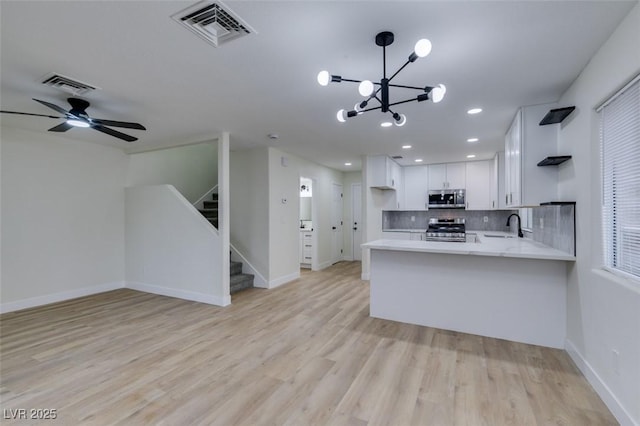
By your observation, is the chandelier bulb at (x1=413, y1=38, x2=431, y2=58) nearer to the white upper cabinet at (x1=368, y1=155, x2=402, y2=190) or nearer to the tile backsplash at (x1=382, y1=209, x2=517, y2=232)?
the white upper cabinet at (x1=368, y1=155, x2=402, y2=190)

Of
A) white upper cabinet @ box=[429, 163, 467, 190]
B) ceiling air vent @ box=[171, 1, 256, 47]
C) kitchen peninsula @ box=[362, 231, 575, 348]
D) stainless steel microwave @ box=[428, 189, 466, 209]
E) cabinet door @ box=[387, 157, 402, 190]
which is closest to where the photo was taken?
ceiling air vent @ box=[171, 1, 256, 47]

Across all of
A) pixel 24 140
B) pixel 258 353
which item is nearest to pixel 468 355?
pixel 258 353

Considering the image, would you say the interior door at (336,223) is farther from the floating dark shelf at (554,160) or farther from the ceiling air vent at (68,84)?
the ceiling air vent at (68,84)

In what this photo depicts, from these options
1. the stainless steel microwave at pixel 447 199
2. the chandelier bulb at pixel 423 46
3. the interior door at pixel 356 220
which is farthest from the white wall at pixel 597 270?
the interior door at pixel 356 220

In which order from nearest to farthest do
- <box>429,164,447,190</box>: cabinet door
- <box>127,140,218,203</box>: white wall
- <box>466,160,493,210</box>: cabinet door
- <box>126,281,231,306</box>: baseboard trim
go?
<box>126,281,231,306</box>: baseboard trim
<box>127,140,218,203</box>: white wall
<box>466,160,493,210</box>: cabinet door
<box>429,164,447,190</box>: cabinet door

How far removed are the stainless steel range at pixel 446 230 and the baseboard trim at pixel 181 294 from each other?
4.06 metres

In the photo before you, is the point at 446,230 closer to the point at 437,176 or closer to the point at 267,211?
the point at 437,176

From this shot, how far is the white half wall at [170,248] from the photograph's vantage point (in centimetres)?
435

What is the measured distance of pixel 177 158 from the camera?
625 centimetres

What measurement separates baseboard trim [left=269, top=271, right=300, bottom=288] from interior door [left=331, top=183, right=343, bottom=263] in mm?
1799

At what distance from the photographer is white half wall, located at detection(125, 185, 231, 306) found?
171 inches

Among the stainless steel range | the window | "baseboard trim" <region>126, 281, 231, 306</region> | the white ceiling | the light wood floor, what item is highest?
the white ceiling

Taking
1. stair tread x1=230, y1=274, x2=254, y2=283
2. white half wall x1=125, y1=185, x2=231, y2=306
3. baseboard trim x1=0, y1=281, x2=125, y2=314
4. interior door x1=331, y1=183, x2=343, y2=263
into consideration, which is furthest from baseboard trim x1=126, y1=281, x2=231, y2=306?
interior door x1=331, y1=183, x2=343, y2=263

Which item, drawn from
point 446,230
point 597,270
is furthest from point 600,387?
point 446,230
